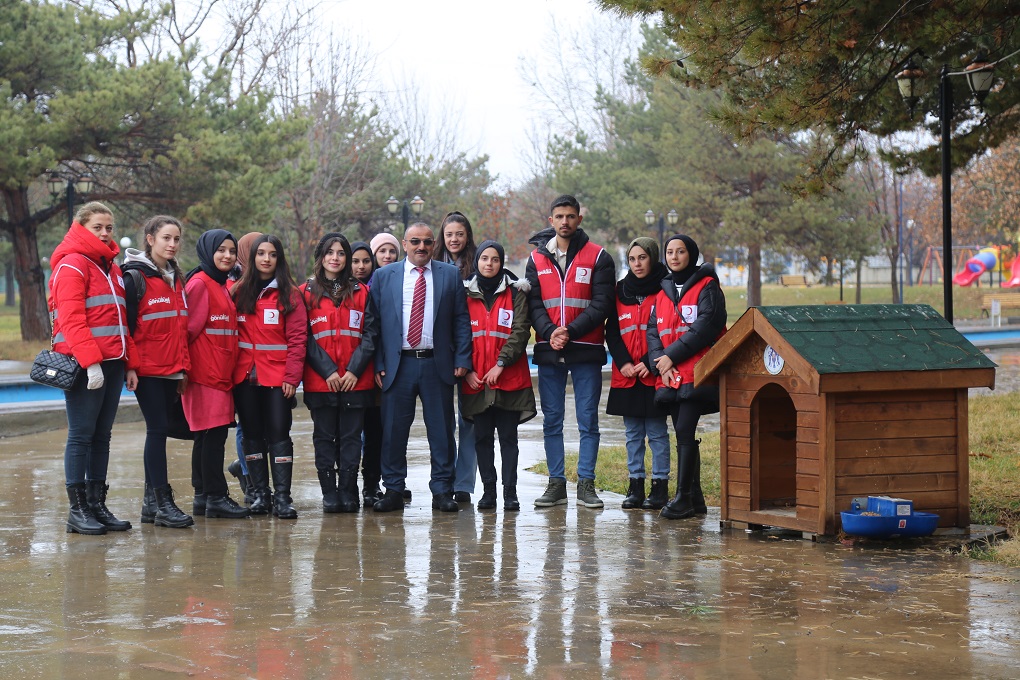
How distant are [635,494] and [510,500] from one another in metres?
0.81

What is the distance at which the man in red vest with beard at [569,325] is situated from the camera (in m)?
8.04

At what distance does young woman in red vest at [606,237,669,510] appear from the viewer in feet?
26.0

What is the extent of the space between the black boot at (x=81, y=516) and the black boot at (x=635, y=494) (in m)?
3.24

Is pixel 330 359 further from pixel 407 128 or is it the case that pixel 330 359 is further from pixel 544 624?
pixel 407 128

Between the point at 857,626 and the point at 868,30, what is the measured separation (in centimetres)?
446

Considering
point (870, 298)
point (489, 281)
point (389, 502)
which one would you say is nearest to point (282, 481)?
point (389, 502)

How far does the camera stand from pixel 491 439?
812 centimetres

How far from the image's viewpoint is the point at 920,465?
677 centimetres

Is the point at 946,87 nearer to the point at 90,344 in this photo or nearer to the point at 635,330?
the point at 635,330

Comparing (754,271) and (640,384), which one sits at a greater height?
(754,271)

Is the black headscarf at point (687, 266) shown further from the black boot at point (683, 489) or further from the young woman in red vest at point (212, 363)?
the young woman in red vest at point (212, 363)

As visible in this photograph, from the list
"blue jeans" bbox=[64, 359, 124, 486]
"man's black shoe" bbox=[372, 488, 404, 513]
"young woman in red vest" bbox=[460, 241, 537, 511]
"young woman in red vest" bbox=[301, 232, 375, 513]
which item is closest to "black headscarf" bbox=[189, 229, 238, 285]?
"young woman in red vest" bbox=[301, 232, 375, 513]

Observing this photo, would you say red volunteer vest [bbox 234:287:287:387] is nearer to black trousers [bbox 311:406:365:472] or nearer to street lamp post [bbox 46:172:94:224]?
black trousers [bbox 311:406:365:472]

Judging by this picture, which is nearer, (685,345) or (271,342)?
(685,345)
